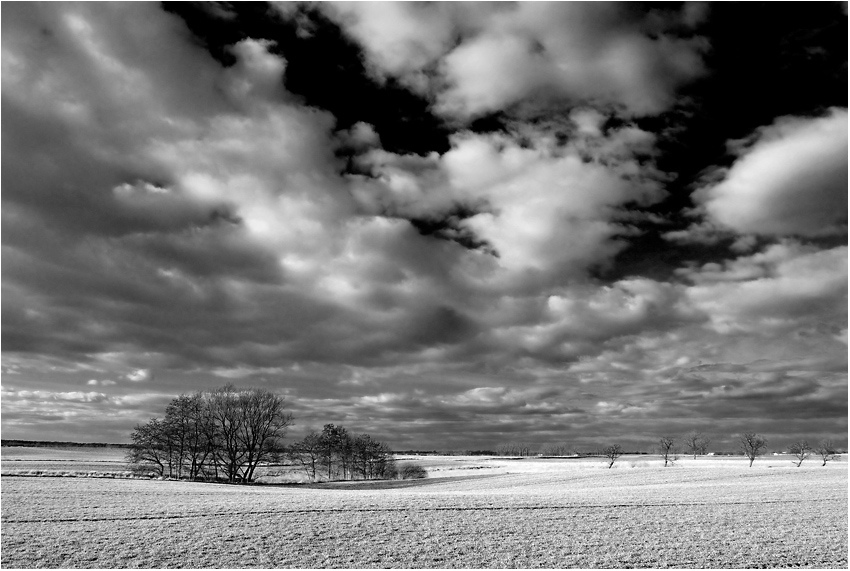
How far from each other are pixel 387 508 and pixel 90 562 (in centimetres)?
1500

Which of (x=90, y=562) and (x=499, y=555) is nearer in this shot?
(x=90, y=562)

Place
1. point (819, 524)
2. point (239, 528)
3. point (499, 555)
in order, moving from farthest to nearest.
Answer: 1. point (819, 524)
2. point (239, 528)
3. point (499, 555)

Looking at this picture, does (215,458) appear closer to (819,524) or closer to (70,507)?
(70,507)

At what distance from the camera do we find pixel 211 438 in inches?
2859

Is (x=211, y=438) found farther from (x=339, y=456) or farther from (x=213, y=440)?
(x=339, y=456)

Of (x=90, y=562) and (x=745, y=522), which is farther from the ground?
(x=90, y=562)

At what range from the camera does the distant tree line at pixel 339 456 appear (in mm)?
85188

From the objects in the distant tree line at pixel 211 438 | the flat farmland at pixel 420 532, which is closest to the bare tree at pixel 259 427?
the distant tree line at pixel 211 438

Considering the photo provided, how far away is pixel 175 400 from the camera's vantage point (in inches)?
2953

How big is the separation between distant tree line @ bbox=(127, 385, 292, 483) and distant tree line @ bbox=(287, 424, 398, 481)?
792 centimetres

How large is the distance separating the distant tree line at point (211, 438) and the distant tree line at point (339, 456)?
312 inches

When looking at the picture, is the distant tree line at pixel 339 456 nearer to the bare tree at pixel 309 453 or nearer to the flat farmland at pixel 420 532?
the bare tree at pixel 309 453

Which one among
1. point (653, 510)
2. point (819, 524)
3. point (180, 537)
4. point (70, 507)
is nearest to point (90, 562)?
point (180, 537)

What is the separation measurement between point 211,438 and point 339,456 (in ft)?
80.9
